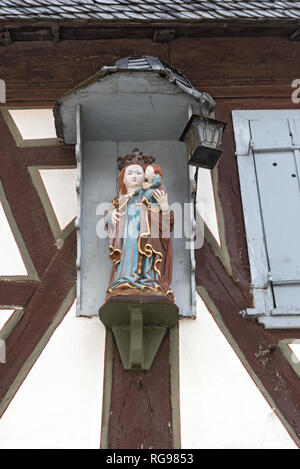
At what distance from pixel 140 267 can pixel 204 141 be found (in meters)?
0.87

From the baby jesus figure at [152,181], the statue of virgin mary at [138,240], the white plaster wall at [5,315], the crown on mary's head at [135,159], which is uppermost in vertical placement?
the crown on mary's head at [135,159]

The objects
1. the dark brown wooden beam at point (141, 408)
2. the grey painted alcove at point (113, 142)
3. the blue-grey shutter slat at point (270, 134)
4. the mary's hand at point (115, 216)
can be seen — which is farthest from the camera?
the blue-grey shutter slat at point (270, 134)

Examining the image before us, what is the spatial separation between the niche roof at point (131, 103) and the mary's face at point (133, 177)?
1.44 feet

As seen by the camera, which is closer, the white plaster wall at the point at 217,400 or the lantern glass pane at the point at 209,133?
the white plaster wall at the point at 217,400

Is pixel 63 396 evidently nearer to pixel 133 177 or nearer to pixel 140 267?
pixel 140 267

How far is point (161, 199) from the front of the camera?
16.6 feet

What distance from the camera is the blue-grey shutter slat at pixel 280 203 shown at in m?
5.24

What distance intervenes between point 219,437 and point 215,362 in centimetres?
49

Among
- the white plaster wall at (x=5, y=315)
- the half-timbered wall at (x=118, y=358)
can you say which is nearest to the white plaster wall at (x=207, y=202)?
the half-timbered wall at (x=118, y=358)

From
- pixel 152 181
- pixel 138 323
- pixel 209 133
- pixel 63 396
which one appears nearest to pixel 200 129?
pixel 209 133

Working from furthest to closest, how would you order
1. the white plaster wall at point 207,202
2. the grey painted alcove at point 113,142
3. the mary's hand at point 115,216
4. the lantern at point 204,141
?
the white plaster wall at point 207,202 < the grey painted alcove at point 113,142 < the mary's hand at point 115,216 < the lantern at point 204,141

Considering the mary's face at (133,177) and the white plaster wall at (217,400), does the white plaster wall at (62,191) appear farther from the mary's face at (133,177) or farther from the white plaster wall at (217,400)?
the white plaster wall at (217,400)
